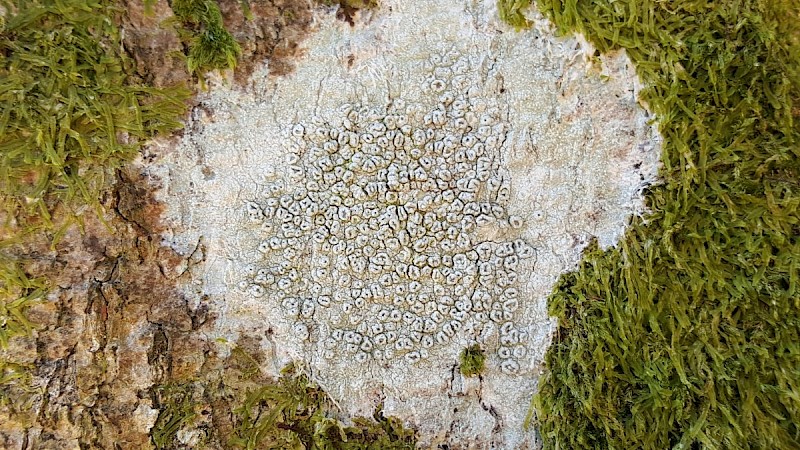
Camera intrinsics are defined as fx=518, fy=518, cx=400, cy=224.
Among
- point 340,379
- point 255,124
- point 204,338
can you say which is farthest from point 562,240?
point 204,338

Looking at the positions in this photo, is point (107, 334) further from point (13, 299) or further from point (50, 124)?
point (50, 124)

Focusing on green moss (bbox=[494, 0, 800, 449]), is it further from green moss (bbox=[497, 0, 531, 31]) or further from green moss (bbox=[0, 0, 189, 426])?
green moss (bbox=[0, 0, 189, 426])

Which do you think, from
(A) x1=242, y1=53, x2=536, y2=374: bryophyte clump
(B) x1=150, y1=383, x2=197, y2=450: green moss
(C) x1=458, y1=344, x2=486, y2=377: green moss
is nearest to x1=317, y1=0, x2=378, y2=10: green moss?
(A) x1=242, y1=53, x2=536, y2=374: bryophyte clump

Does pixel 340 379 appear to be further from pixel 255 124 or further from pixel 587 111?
pixel 587 111

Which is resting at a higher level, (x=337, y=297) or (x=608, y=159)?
(x=608, y=159)

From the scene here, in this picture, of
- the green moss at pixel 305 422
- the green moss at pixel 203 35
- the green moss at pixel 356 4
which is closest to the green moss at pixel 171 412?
the green moss at pixel 305 422
